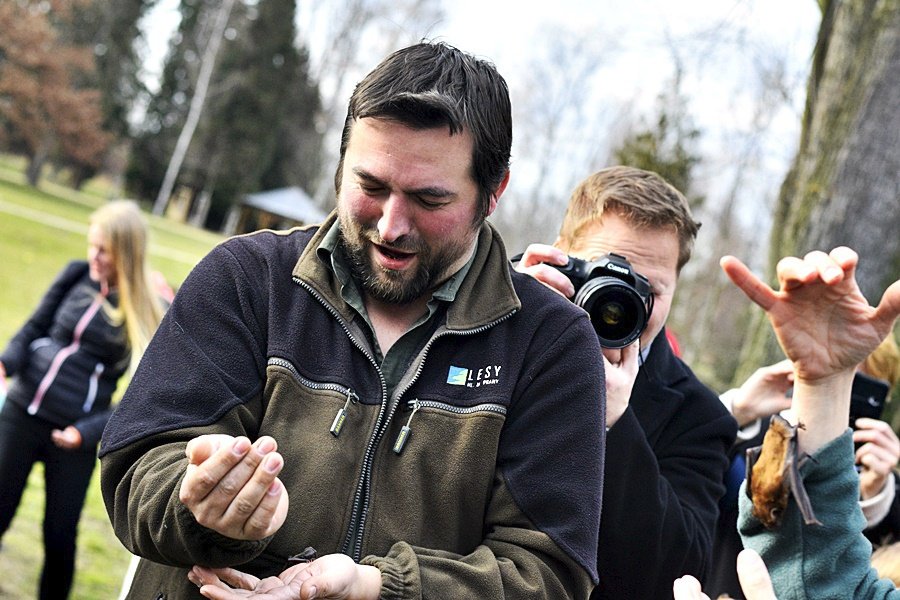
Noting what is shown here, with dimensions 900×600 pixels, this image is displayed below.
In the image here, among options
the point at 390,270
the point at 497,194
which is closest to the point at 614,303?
the point at 497,194

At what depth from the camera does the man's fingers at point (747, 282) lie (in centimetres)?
202

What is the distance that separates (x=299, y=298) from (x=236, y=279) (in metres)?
0.12

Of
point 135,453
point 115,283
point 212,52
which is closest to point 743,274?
point 135,453

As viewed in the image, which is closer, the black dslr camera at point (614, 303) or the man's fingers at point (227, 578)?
the man's fingers at point (227, 578)

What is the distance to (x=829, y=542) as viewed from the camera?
6.95ft

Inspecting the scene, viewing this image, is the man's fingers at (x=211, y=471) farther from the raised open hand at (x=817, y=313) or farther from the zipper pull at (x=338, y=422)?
the raised open hand at (x=817, y=313)

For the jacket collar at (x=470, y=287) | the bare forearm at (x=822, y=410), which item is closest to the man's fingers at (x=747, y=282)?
the bare forearm at (x=822, y=410)

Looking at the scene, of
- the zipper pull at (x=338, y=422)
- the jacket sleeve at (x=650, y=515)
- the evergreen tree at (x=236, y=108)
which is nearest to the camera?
the zipper pull at (x=338, y=422)

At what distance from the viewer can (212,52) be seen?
38156 mm

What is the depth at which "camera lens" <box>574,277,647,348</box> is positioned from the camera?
2256 mm

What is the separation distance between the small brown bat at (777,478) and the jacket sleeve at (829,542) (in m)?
0.03

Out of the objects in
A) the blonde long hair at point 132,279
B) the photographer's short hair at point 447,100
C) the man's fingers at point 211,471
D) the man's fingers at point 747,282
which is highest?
the photographer's short hair at point 447,100

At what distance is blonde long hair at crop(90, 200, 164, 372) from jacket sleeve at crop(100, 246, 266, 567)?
2.87 meters

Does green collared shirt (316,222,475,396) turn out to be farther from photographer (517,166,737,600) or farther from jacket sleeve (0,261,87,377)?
jacket sleeve (0,261,87,377)
